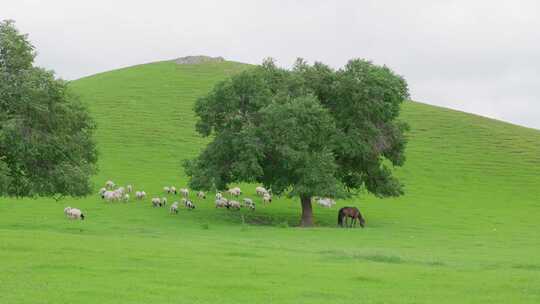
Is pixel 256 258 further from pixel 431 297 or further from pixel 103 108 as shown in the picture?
pixel 103 108

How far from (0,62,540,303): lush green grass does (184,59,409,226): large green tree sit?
3.13 meters

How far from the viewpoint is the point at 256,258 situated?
88.1ft

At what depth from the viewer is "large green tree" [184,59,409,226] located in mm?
47875

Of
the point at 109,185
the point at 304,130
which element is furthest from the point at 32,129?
the point at 109,185

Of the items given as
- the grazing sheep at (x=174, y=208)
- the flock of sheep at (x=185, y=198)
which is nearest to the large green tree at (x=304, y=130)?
the grazing sheep at (x=174, y=208)

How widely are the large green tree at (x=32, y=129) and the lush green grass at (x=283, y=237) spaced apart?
241cm

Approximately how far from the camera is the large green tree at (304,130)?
47875 mm

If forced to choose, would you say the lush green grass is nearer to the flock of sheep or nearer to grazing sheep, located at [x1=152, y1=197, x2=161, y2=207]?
grazing sheep, located at [x1=152, y1=197, x2=161, y2=207]

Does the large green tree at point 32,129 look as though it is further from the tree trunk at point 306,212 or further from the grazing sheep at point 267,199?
the grazing sheep at point 267,199

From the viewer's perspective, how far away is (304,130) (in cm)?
4822

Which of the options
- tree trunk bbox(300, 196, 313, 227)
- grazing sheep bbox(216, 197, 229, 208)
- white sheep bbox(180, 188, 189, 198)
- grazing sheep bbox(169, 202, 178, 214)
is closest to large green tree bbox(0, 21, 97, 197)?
Answer: grazing sheep bbox(169, 202, 178, 214)

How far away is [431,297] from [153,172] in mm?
52104

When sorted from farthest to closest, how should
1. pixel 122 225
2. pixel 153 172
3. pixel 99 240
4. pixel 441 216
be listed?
1. pixel 153 172
2. pixel 441 216
3. pixel 122 225
4. pixel 99 240

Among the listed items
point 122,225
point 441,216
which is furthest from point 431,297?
point 441,216
